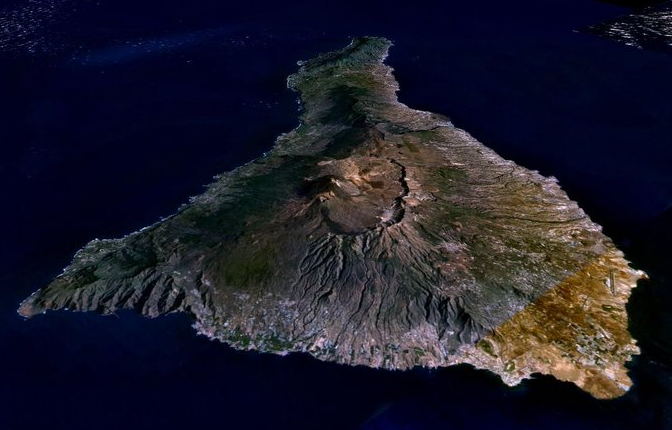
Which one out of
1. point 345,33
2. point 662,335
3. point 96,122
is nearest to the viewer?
point 662,335

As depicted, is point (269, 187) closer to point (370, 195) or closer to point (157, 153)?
point (370, 195)

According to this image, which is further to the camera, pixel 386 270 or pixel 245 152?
pixel 245 152

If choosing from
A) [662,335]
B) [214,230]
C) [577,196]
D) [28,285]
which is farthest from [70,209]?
[662,335]

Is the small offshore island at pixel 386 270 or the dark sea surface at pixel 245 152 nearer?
the dark sea surface at pixel 245 152

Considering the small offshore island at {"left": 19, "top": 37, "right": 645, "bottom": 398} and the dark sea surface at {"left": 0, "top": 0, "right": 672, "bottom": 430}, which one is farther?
the small offshore island at {"left": 19, "top": 37, "right": 645, "bottom": 398}

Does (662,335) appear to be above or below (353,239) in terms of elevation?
below
